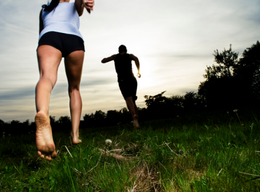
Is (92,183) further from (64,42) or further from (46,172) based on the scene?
(64,42)

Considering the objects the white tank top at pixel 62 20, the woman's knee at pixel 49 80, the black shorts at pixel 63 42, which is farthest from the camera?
the white tank top at pixel 62 20

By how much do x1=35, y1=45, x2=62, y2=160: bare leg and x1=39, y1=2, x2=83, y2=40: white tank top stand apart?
32 cm

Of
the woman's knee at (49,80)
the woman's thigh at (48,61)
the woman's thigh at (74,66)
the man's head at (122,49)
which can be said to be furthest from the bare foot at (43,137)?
the man's head at (122,49)

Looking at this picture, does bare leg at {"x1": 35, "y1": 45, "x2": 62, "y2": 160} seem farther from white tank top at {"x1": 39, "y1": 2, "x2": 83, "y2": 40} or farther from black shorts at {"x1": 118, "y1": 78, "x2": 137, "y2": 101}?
black shorts at {"x1": 118, "y1": 78, "x2": 137, "y2": 101}

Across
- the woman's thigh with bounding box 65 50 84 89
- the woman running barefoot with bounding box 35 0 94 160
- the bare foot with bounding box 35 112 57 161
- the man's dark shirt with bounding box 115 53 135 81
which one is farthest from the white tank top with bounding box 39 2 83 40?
the man's dark shirt with bounding box 115 53 135 81

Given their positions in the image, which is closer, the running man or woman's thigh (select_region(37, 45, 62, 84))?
woman's thigh (select_region(37, 45, 62, 84))

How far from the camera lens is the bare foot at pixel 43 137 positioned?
156 centimetres

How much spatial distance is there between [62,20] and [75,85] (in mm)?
954

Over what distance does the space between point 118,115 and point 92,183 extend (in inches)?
524

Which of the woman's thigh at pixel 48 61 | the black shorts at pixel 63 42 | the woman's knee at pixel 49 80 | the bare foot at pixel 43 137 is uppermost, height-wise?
the black shorts at pixel 63 42

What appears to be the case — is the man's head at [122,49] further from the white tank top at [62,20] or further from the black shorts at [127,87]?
the white tank top at [62,20]

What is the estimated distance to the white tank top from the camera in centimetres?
239

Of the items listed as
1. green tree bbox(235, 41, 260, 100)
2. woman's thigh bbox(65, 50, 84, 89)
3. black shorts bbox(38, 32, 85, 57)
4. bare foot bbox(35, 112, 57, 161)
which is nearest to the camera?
bare foot bbox(35, 112, 57, 161)

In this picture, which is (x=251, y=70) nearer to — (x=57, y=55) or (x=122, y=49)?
(x=122, y=49)
